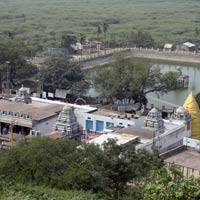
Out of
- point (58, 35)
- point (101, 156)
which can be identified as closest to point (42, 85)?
point (101, 156)

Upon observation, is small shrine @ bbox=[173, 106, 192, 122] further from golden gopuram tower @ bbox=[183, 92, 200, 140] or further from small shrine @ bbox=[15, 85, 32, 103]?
small shrine @ bbox=[15, 85, 32, 103]

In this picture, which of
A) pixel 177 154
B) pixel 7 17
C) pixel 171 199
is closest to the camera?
pixel 171 199

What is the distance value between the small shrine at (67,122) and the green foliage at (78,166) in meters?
6.72

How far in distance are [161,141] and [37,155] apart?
8.36m

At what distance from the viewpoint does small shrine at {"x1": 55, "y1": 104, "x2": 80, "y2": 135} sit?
2581 centimetres

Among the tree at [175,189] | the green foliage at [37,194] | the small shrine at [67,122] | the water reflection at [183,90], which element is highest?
the tree at [175,189]

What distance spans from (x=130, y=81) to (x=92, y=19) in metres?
57.7

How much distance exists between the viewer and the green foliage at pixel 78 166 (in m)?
16.9

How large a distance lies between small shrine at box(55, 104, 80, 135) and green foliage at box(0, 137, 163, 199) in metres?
6.72

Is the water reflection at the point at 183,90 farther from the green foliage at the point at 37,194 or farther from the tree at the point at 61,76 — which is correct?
the green foliage at the point at 37,194

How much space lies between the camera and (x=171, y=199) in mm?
9461

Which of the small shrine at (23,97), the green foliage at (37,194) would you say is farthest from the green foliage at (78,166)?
the small shrine at (23,97)

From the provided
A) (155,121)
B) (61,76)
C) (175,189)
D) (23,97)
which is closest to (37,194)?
(175,189)

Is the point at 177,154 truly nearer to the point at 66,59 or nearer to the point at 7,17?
the point at 66,59
